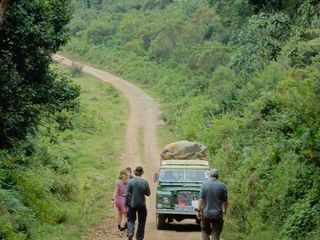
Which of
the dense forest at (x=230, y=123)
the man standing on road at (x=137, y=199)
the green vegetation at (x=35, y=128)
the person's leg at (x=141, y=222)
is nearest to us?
the man standing on road at (x=137, y=199)

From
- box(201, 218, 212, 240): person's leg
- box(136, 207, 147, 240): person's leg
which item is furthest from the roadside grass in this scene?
box(201, 218, 212, 240): person's leg

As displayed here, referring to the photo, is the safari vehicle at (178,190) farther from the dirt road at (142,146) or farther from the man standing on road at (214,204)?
the man standing on road at (214,204)

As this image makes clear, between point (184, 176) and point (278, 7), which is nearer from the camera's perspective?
point (278, 7)

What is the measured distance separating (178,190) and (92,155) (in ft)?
50.4

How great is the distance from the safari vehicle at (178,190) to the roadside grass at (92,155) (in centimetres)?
225

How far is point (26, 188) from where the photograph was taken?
1562 cm

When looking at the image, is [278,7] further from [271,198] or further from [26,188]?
[26,188]

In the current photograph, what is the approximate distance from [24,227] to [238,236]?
17.6ft

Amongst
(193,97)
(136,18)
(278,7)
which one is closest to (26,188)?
(278,7)

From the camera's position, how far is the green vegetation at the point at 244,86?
13.2 m

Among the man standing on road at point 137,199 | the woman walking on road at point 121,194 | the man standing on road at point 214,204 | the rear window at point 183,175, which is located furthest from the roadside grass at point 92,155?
the man standing on road at point 214,204

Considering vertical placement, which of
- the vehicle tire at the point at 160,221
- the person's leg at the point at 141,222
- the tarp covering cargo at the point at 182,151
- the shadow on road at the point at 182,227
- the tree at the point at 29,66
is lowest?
the shadow on road at the point at 182,227

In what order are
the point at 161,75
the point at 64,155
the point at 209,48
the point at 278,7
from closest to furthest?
the point at 278,7, the point at 64,155, the point at 209,48, the point at 161,75

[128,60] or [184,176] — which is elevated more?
[128,60]
